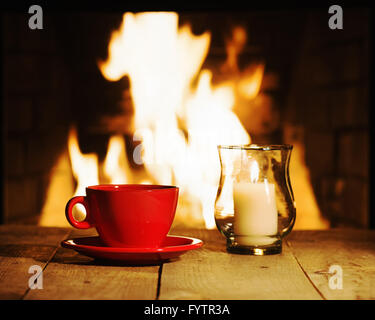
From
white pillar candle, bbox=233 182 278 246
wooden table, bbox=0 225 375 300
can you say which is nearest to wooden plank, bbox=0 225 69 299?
wooden table, bbox=0 225 375 300

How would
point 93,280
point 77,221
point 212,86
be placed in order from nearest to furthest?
point 93,280
point 77,221
point 212,86

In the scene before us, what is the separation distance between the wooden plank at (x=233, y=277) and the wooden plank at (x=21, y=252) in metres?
0.15

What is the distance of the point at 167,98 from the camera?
1.72m

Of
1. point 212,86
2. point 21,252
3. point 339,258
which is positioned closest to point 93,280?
point 21,252

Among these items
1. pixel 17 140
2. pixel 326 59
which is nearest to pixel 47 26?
pixel 17 140

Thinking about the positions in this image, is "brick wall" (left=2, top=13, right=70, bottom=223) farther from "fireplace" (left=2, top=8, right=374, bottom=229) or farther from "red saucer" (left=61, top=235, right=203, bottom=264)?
"red saucer" (left=61, top=235, right=203, bottom=264)

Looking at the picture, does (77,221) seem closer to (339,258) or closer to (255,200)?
(255,200)

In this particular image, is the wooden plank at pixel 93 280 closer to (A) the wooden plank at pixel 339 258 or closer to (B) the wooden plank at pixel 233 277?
(B) the wooden plank at pixel 233 277

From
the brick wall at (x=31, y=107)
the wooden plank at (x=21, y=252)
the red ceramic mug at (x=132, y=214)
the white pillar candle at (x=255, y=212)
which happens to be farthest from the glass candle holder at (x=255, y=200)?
the brick wall at (x=31, y=107)

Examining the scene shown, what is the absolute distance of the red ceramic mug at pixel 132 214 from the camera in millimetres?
745

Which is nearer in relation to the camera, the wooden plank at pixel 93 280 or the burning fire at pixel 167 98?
the wooden plank at pixel 93 280

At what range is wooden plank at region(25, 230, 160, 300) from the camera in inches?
23.2

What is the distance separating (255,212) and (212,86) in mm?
911

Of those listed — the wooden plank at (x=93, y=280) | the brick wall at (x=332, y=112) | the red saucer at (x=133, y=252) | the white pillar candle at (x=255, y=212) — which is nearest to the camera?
the wooden plank at (x=93, y=280)
